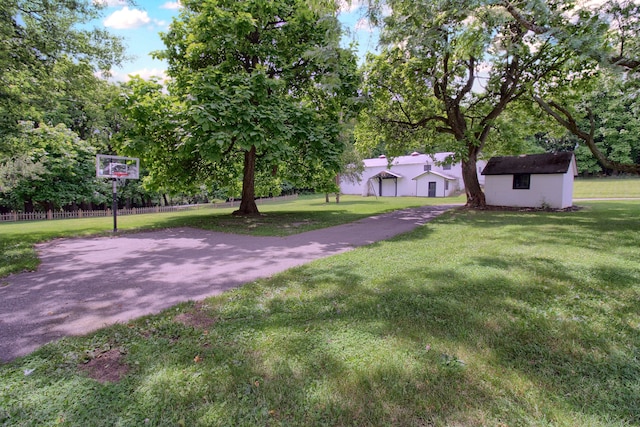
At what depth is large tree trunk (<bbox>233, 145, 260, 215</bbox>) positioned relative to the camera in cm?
1377

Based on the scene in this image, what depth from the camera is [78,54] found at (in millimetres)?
9117

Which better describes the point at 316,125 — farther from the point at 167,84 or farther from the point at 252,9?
the point at 167,84

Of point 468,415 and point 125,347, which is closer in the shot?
point 468,415

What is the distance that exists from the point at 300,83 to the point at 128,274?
405 inches

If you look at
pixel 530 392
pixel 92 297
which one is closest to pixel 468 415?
pixel 530 392

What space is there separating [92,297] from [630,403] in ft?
18.7

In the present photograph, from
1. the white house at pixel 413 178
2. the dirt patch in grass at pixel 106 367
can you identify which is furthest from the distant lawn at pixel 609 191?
the dirt patch in grass at pixel 106 367

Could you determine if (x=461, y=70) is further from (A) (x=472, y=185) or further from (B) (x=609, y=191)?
(B) (x=609, y=191)

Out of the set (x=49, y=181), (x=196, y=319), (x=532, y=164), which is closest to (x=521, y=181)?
(x=532, y=164)

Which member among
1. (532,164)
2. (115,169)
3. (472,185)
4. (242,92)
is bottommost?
(472,185)

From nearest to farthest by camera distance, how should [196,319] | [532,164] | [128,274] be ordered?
[196,319], [128,274], [532,164]

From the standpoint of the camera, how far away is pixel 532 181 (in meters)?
17.8

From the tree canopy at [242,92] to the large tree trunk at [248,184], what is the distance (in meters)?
0.06

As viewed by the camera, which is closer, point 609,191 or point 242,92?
point 242,92
